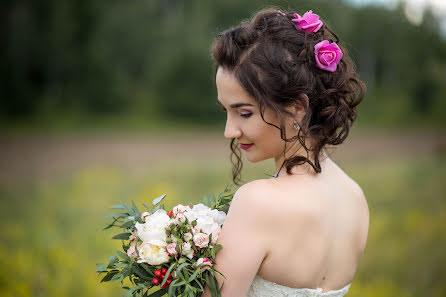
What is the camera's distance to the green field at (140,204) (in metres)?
4.62

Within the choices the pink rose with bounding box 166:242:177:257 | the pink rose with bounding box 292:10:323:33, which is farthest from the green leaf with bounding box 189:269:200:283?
the pink rose with bounding box 292:10:323:33

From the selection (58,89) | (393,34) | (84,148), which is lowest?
(84,148)

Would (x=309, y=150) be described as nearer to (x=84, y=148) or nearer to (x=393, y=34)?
(x=84, y=148)

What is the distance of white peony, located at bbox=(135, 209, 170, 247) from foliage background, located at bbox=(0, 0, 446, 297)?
12.7 ft

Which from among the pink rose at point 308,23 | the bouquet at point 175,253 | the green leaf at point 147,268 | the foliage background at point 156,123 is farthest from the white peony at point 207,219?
the foliage background at point 156,123

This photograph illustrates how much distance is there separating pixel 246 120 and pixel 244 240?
489 mm

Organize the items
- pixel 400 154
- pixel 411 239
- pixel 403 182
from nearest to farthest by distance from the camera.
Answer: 1. pixel 411 239
2. pixel 403 182
3. pixel 400 154

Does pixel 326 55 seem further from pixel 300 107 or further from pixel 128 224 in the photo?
pixel 128 224

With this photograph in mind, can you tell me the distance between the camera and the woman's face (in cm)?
167

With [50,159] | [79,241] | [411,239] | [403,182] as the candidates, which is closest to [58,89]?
[50,159]

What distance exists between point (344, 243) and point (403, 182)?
8.07m

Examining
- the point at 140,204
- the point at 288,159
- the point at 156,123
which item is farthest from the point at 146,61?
the point at 288,159

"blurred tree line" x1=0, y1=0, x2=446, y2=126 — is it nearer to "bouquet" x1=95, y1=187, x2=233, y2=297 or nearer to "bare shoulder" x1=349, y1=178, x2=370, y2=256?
"bare shoulder" x1=349, y1=178, x2=370, y2=256

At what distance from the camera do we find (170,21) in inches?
734
